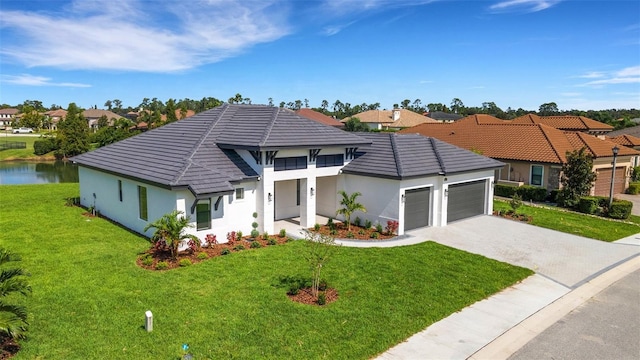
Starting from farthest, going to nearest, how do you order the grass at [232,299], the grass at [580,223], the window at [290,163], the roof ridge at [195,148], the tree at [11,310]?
the grass at [580,223], the window at [290,163], the roof ridge at [195,148], the grass at [232,299], the tree at [11,310]

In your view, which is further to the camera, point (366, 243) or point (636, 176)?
point (636, 176)

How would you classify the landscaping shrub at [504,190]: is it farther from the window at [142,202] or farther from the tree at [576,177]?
the window at [142,202]

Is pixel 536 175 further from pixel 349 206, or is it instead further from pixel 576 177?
pixel 349 206

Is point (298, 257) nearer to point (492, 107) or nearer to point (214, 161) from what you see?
point (214, 161)

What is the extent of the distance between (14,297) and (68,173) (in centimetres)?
4157

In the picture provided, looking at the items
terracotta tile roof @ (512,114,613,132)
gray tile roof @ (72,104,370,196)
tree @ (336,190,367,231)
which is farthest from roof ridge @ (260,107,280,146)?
terracotta tile roof @ (512,114,613,132)

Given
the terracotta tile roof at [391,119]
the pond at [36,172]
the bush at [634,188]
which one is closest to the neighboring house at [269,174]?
the bush at [634,188]

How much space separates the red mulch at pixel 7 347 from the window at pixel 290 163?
10595 mm

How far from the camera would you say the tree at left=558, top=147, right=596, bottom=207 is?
23.6 m

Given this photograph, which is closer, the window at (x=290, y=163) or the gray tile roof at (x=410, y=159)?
the window at (x=290, y=163)

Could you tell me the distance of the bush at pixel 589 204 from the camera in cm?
2350

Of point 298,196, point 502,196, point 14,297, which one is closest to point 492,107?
point 502,196

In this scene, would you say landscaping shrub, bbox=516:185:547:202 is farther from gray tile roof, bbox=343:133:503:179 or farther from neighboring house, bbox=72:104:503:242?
gray tile roof, bbox=343:133:503:179

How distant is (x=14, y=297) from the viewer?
10.5 m
